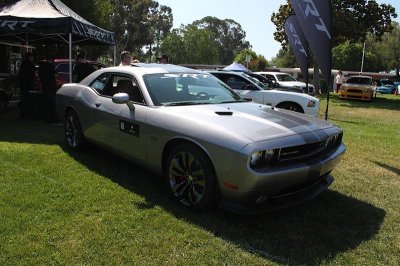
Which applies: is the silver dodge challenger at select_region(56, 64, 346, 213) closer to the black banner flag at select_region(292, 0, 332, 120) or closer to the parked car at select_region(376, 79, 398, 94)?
the black banner flag at select_region(292, 0, 332, 120)

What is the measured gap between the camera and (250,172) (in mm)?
3533

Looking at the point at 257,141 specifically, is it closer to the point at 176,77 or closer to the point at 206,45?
the point at 176,77

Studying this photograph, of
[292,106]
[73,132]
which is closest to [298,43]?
[292,106]

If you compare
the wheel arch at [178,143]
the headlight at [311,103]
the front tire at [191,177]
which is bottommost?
the front tire at [191,177]

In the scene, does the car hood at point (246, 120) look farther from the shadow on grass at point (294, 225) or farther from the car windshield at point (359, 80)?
the car windshield at point (359, 80)

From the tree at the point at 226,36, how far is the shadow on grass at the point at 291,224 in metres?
103

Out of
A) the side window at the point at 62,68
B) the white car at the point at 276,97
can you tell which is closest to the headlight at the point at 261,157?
the white car at the point at 276,97

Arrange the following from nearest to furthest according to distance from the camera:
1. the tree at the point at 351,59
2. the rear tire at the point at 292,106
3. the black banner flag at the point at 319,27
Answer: the black banner flag at the point at 319,27 < the rear tire at the point at 292,106 < the tree at the point at 351,59

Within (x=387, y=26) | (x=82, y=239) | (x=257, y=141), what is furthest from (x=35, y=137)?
(x=387, y=26)

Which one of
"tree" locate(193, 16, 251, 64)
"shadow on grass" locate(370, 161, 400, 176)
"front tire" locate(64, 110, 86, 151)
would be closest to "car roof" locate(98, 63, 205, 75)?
"front tire" locate(64, 110, 86, 151)

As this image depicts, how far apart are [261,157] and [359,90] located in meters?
21.4

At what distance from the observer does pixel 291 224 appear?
13.1 feet

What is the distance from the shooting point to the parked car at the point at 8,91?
10.7 metres

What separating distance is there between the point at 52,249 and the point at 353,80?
24.3m
